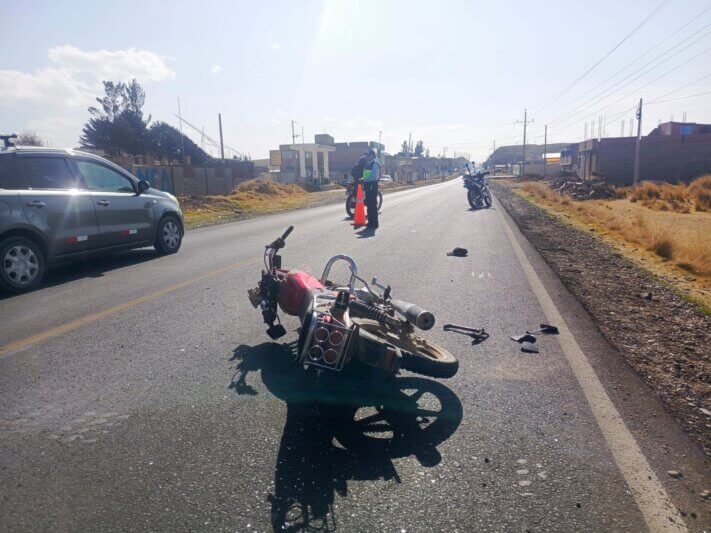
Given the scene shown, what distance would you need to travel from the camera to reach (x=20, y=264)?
7.97 m

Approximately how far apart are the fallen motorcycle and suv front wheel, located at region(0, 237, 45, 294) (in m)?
4.62

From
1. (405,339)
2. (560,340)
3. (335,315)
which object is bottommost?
(560,340)

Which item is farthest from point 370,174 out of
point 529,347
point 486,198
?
point 529,347

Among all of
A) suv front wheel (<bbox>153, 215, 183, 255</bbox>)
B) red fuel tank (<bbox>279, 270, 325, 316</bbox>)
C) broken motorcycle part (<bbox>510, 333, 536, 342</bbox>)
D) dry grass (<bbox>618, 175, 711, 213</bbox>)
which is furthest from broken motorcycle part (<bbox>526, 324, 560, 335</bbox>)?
dry grass (<bbox>618, 175, 711, 213</bbox>)

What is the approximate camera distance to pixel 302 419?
12.5 feet

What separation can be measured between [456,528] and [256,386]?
214cm

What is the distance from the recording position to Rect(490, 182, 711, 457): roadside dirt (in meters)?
4.15

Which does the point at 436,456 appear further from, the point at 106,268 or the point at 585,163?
the point at 585,163

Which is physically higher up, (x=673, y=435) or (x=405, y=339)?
(x=405, y=339)

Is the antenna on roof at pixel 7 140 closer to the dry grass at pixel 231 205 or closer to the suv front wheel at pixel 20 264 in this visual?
the suv front wheel at pixel 20 264

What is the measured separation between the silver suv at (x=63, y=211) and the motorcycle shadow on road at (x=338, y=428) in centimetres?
491

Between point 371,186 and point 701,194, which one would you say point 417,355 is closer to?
point 371,186

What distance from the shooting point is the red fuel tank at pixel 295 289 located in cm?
489

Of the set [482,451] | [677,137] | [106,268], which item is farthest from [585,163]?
[482,451]
